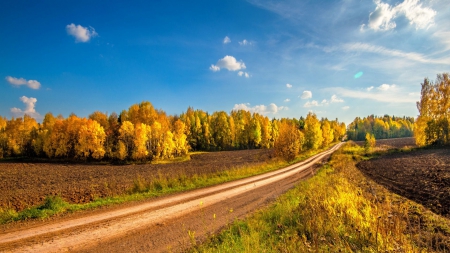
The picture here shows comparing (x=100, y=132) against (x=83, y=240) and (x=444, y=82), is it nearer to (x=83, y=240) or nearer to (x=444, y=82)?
(x=83, y=240)

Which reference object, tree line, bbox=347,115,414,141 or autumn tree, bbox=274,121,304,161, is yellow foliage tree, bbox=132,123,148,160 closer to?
autumn tree, bbox=274,121,304,161

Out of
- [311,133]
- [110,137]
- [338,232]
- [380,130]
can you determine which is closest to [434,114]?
[311,133]

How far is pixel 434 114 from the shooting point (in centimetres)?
5272

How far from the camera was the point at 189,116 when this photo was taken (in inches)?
3679

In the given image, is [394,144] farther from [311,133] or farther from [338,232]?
[338,232]

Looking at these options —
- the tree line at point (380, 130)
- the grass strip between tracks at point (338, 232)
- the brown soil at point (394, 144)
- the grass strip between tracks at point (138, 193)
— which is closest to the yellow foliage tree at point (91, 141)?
the grass strip between tracks at point (138, 193)

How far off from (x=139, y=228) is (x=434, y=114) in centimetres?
7011

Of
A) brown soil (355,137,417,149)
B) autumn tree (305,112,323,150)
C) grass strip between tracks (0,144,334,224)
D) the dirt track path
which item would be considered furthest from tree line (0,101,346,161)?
the dirt track path

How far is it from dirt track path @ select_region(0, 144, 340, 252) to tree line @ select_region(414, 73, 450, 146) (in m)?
60.6

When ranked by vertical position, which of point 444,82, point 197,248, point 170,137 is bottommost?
point 197,248

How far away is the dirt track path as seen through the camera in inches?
302

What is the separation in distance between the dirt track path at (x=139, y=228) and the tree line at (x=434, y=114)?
60.6 meters

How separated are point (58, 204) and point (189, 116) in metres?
82.4

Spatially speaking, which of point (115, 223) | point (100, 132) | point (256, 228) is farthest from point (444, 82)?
point (100, 132)
